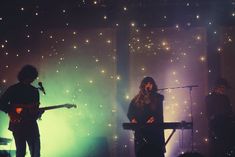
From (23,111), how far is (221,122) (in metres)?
4.76

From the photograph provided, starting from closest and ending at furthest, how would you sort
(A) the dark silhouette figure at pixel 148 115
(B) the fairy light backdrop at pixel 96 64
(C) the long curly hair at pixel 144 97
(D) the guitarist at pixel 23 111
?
1. (A) the dark silhouette figure at pixel 148 115
2. (D) the guitarist at pixel 23 111
3. (C) the long curly hair at pixel 144 97
4. (B) the fairy light backdrop at pixel 96 64

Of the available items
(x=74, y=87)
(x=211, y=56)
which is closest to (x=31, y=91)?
(x=74, y=87)

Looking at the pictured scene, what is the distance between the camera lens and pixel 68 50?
37.0 ft

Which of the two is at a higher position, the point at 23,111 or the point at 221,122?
the point at 23,111

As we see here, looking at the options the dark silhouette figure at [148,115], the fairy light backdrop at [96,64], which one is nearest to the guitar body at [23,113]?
the dark silhouette figure at [148,115]

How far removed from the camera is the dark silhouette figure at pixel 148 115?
6.72 metres

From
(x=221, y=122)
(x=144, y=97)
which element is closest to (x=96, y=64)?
(x=144, y=97)

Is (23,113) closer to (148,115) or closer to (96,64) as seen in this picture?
(148,115)

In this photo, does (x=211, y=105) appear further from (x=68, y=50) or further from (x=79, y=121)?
(x=68, y=50)

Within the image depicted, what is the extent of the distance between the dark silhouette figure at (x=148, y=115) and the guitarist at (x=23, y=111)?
1966 millimetres

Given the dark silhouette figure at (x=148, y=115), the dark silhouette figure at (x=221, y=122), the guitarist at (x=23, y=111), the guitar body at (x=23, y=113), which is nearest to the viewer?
the dark silhouette figure at (x=148, y=115)

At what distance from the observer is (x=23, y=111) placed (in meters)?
7.16

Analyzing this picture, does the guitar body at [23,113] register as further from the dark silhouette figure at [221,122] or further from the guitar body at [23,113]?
the dark silhouette figure at [221,122]

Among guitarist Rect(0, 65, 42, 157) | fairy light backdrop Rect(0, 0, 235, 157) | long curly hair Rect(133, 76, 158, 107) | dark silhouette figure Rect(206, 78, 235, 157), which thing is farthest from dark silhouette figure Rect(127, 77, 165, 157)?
fairy light backdrop Rect(0, 0, 235, 157)
